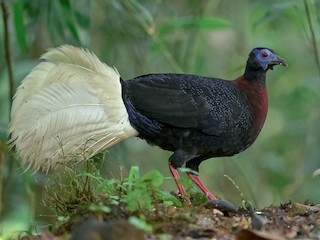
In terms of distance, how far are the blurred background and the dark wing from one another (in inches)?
44.0

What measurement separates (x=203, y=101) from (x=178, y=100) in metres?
0.16

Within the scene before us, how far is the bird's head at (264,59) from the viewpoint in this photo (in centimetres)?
563

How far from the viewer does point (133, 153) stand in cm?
1036

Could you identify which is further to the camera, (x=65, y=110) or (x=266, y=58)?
(x=266, y=58)

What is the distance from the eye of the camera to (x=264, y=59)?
5641mm

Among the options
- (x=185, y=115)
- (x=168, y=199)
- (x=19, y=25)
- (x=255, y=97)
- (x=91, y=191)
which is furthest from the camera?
(x=19, y=25)

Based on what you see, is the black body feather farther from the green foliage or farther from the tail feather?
the green foliage

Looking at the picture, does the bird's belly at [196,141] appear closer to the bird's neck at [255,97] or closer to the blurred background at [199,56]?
the bird's neck at [255,97]

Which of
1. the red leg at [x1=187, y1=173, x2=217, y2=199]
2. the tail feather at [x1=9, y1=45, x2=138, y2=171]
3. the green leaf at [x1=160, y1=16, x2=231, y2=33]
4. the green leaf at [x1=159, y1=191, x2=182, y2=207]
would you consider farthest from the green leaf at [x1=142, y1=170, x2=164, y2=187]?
the green leaf at [x1=160, y1=16, x2=231, y2=33]

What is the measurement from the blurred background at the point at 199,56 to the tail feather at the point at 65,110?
104 centimetres

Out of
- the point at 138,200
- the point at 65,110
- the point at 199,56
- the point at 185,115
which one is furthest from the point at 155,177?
the point at 199,56

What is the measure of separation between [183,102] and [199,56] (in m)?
3.37

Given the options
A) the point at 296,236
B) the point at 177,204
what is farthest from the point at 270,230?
the point at 177,204

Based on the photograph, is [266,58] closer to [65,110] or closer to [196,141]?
[196,141]
